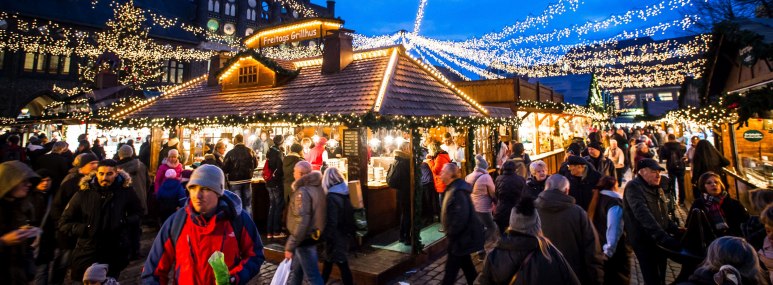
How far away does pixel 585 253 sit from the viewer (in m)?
3.47

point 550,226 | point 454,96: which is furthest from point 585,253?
point 454,96

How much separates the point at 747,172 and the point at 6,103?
3786 cm

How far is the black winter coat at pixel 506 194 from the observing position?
552cm

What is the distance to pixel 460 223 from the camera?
15.1 ft

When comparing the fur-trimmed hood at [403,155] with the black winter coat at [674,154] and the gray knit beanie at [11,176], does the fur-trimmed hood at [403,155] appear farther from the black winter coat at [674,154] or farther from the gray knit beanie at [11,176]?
the black winter coat at [674,154]

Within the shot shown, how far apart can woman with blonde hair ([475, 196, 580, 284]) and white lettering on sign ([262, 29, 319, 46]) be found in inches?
388

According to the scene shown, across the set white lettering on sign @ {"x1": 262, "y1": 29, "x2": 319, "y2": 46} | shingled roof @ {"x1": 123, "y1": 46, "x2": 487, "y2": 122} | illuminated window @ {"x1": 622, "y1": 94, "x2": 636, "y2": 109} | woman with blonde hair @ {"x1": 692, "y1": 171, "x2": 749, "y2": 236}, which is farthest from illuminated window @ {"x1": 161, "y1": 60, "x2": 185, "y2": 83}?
illuminated window @ {"x1": 622, "y1": 94, "x2": 636, "y2": 109}

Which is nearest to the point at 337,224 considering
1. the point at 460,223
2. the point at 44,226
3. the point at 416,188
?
the point at 460,223

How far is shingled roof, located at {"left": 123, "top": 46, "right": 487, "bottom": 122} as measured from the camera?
7727mm

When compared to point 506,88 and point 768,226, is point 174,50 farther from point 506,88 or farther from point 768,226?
point 768,226

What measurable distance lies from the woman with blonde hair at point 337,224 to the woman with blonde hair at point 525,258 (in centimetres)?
235

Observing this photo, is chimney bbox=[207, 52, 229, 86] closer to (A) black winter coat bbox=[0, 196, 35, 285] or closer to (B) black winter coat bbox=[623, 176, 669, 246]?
(A) black winter coat bbox=[0, 196, 35, 285]

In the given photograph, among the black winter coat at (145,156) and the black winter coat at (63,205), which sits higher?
the black winter coat at (145,156)

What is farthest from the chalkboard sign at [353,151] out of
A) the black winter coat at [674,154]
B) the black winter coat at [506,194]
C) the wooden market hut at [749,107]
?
the black winter coat at [674,154]
